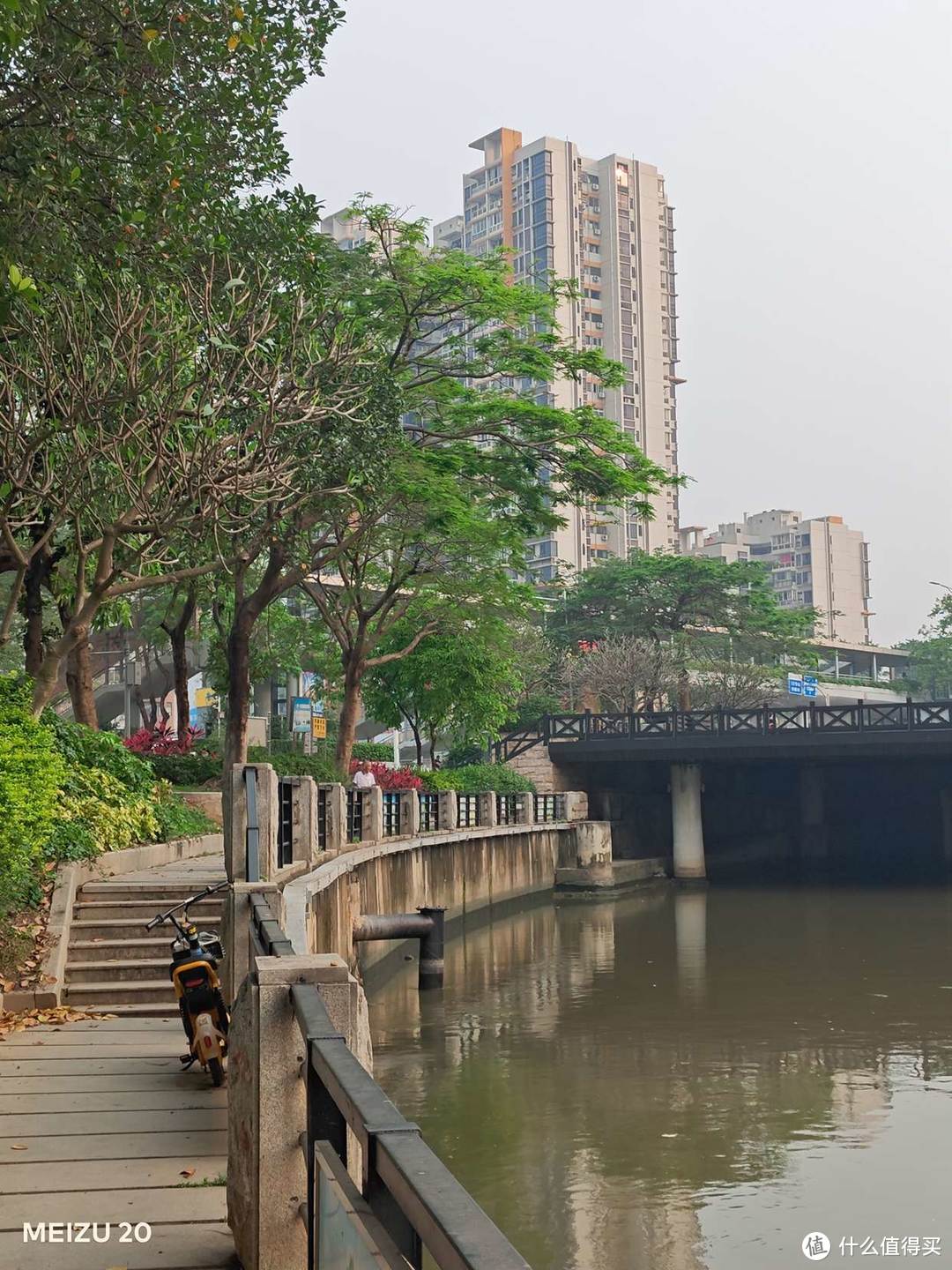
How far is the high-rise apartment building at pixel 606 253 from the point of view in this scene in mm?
113625

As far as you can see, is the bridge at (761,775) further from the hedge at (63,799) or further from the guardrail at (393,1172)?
the guardrail at (393,1172)

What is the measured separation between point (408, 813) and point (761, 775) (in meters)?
28.6

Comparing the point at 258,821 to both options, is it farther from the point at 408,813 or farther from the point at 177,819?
the point at 408,813

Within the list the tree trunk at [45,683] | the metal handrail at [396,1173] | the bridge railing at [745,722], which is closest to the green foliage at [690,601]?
the bridge railing at [745,722]

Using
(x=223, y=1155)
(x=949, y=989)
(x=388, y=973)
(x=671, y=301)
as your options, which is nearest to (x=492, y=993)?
(x=388, y=973)

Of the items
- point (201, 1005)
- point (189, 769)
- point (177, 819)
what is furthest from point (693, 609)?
point (201, 1005)

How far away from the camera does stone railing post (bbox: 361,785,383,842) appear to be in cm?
2609

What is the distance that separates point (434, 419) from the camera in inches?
1114

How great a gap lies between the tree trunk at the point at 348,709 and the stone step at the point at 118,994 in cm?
1877

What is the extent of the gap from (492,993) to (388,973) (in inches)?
109

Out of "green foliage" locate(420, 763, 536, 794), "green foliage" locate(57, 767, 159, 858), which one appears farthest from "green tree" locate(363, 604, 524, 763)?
"green foliage" locate(57, 767, 159, 858)

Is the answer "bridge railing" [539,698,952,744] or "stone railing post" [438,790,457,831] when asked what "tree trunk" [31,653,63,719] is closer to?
"stone railing post" [438,790,457,831]

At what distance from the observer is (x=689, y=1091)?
1627 cm

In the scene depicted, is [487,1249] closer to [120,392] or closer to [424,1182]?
[424,1182]
